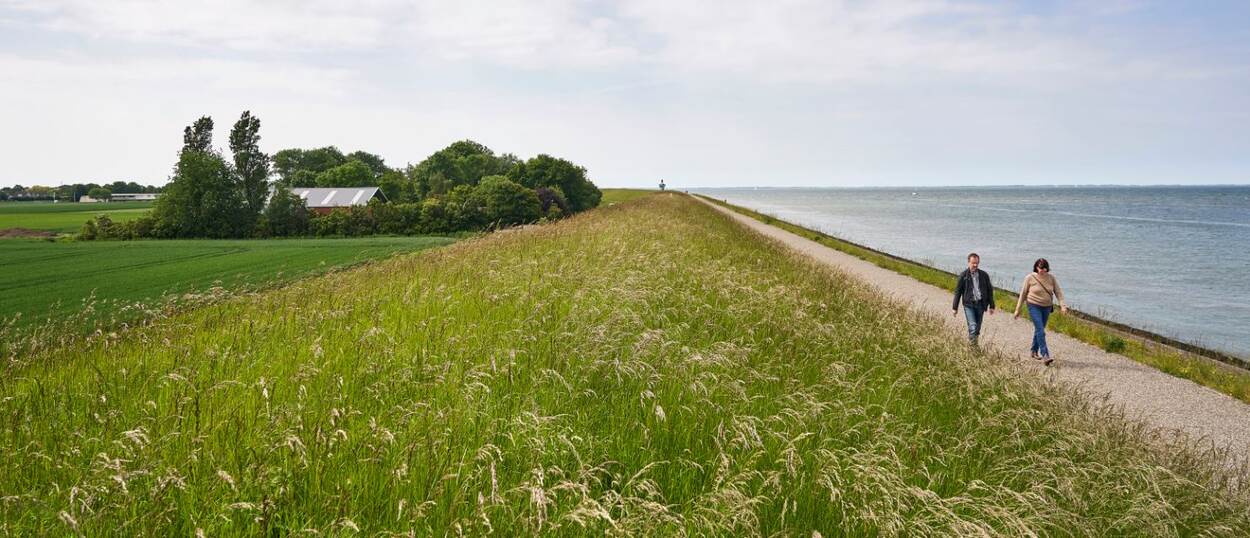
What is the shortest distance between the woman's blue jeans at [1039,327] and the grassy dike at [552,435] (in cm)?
426

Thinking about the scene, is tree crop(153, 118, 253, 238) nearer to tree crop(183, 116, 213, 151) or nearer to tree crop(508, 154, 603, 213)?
tree crop(183, 116, 213, 151)

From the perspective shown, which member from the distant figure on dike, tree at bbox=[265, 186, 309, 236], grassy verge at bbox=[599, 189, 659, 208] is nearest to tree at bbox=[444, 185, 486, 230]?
tree at bbox=[265, 186, 309, 236]

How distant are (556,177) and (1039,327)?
254 ft

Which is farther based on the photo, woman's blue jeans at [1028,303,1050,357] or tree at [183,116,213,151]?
tree at [183,116,213,151]

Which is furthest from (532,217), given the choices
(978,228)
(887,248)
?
(978,228)

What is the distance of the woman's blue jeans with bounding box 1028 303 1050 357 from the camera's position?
11.3 meters

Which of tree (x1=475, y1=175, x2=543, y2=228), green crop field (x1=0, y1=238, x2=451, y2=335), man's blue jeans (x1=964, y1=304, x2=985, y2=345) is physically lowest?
green crop field (x1=0, y1=238, x2=451, y2=335)

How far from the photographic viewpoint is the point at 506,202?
65062mm

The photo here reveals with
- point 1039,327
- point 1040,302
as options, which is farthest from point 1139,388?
point 1040,302

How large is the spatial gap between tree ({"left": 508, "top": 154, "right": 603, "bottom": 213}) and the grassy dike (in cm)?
7833

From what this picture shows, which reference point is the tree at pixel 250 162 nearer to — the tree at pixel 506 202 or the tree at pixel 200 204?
the tree at pixel 200 204

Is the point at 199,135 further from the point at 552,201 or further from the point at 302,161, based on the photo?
the point at 302,161

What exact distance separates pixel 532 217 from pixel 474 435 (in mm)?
63557

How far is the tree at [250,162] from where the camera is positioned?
61219 mm
